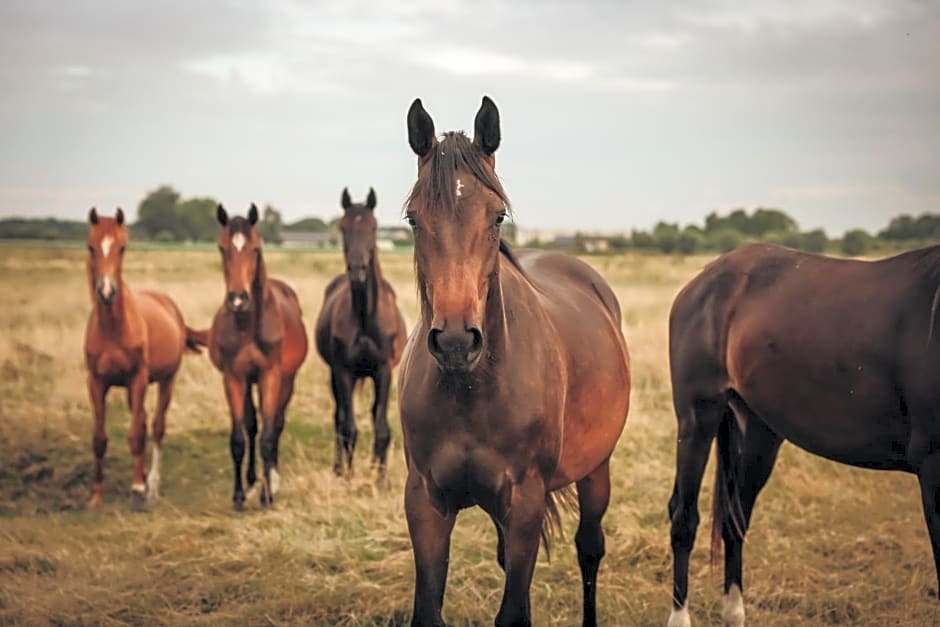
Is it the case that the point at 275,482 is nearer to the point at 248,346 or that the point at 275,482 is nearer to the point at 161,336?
the point at 248,346

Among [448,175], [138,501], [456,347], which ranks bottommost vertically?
[138,501]

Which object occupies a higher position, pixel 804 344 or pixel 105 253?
pixel 105 253

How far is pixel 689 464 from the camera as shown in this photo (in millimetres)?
4930

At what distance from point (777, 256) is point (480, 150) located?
2563mm

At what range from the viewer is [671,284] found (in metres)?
24.8

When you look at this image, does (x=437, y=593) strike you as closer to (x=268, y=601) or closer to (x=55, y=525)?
(x=268, y=601)

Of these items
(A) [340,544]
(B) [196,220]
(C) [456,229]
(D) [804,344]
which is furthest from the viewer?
(B) [196,220]

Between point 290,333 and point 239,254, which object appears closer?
point 239,254

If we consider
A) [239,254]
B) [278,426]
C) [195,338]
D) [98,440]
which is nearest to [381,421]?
[278,426]

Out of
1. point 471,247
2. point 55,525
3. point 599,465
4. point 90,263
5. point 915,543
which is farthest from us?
point 90,263

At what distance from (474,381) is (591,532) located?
1.76m

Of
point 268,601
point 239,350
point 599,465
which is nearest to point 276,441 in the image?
point 239,350

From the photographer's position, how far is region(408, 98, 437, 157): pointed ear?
10.4 ft

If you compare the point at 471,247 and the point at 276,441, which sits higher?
the point at 471,247
